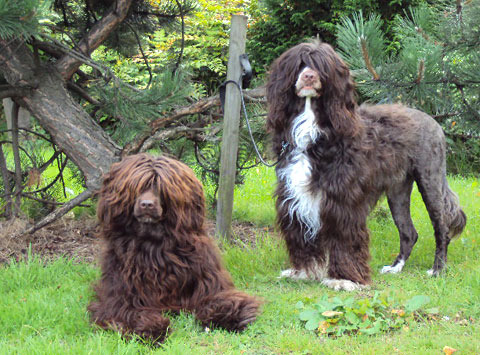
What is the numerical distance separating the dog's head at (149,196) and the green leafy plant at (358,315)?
102 cm

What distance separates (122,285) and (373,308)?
1.69 m

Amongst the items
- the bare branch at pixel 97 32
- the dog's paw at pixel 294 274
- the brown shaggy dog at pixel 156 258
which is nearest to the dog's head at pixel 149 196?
the brown shaggy dog at pixel 156 258

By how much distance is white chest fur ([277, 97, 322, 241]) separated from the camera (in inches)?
170

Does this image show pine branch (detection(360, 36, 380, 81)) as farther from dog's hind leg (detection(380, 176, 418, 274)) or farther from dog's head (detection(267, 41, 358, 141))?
dog's hind leg (detection(380, 176, 418, 274))

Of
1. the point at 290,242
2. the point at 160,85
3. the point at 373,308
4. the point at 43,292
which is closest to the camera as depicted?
the point at 373,308

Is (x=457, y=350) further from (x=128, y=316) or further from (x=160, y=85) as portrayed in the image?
(x=160, y=85)

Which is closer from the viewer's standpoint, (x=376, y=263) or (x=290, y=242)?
(x=290, y=242)

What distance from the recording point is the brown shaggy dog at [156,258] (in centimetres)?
356

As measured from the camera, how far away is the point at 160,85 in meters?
5.17

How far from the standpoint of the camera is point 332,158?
4402 millimetres

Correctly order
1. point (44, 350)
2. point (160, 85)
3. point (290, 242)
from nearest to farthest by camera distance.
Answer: point (44, 350)
point (290, 242)
point (160, 85)

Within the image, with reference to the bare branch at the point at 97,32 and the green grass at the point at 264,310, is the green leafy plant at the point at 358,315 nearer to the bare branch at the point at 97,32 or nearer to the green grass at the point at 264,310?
the green grass at the point at 264,310

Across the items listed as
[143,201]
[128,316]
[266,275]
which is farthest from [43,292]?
[266,275]

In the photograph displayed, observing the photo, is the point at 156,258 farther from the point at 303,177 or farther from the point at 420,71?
the point at 420,71
